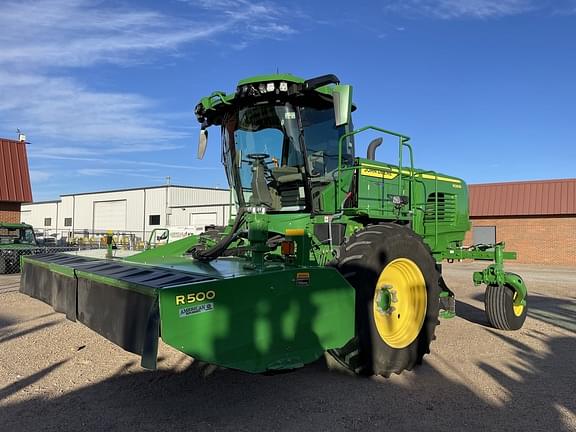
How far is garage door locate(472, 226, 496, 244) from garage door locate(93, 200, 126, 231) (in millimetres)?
30660

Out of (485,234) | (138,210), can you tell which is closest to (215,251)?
(485,234)

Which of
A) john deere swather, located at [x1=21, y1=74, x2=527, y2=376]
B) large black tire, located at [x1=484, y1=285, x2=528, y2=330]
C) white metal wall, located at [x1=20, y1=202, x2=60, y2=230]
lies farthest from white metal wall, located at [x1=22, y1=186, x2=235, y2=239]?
john deere swather, located at [x1=21, y1=74, x2=527, y2=376]

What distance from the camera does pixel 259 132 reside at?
20.8 feet

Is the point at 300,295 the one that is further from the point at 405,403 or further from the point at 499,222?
the point at 499,222

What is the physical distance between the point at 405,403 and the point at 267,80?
3655 millimetres

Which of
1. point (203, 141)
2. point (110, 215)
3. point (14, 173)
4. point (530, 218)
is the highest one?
point (14, 173)

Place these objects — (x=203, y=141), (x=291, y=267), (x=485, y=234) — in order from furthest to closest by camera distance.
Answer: (x=485, y=234) < (x=203, y=141) < (x=291, y=267)

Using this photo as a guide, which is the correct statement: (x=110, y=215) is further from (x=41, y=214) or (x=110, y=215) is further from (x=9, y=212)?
(x=9, y=212)

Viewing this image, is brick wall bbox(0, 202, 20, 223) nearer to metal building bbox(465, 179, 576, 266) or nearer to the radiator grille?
the radiator grille

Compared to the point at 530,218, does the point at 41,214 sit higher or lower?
lower

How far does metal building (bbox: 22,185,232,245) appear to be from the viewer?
1529 inches

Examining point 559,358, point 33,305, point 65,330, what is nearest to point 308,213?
point 559,358

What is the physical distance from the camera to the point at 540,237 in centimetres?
2553

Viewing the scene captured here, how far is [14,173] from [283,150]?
1943 centimetres
